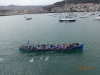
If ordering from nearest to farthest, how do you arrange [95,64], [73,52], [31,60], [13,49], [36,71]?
[36,71] → [95,64] → [31,60] → [73,52] → [13,49]

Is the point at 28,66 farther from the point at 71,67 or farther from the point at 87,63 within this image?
the point at 87,63

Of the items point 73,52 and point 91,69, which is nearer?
point 91,69

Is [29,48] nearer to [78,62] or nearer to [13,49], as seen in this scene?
[13,49]

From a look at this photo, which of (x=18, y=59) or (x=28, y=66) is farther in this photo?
(x=18, y=59)

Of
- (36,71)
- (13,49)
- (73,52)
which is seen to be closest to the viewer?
(36,71)

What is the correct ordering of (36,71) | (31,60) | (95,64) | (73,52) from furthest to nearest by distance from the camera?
1. (73,52)
2. (31,60)
3. (95,64)
4. (36,71)

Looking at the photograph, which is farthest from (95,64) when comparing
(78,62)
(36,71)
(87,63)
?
(36,71)

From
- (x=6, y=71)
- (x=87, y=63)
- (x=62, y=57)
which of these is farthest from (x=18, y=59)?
(x=87, y=63)

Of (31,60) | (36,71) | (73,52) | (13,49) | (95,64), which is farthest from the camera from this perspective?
(13,49)
